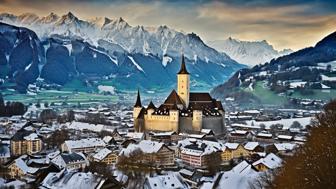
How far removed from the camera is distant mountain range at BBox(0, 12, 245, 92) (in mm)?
78125

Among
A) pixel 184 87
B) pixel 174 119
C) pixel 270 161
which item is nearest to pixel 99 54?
pixel 184 87

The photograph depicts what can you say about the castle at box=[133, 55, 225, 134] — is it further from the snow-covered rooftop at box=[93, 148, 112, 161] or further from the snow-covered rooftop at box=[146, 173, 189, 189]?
the snow-covered rooftop at box=[146, 173, 189, 189]

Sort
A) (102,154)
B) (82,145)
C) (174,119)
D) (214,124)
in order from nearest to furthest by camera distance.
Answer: (102,154)
(82,145)
(174,119)
(214,124)

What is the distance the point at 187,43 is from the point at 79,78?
46.4 m

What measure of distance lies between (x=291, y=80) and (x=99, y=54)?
5016cm

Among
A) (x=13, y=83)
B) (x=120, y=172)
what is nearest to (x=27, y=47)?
(x=13, y=83)

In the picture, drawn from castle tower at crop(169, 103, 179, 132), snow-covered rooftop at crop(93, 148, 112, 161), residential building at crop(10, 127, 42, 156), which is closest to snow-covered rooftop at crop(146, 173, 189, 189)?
snow-covered rooftop at crop(93, 148, 112, 161)

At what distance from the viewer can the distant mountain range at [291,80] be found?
4503 cm

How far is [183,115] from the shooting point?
23.2 metres

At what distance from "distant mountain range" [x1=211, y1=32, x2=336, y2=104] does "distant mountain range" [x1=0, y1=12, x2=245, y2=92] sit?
28315 millimetres

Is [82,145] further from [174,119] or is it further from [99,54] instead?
[99,54]

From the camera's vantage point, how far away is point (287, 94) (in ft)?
148

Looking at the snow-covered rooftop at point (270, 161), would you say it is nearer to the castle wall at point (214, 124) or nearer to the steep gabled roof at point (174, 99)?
the castle wall at point (214, 124)

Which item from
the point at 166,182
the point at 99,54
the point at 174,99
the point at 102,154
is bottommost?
the point at 166,182
